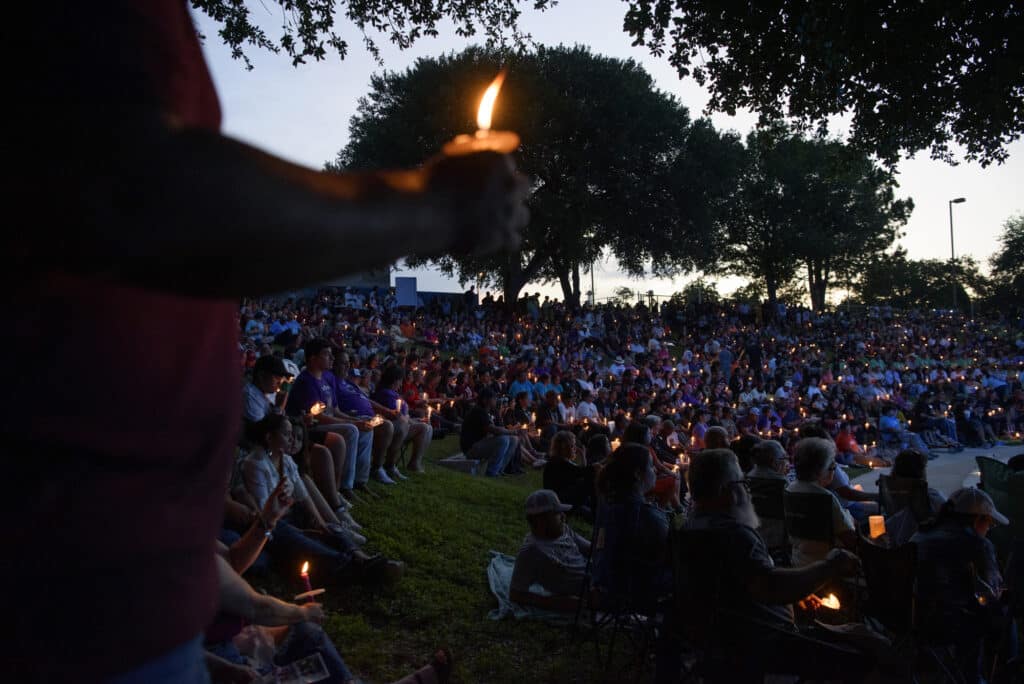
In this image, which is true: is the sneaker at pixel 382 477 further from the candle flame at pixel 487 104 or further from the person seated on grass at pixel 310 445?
the candle flame at pixel 487 104

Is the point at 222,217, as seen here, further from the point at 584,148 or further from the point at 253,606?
the point at 584,148

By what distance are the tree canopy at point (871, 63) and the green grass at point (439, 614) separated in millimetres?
5556

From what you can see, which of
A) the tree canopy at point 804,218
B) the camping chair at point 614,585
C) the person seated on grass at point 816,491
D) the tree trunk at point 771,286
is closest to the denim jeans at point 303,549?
the camping chair at point 614,585

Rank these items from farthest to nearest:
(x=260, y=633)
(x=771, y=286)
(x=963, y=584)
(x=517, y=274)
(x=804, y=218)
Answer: (x=771, y=286)
(x=804, y=218)
(x=517, y=274)
(x=963, y=584)
(x=260, y=633)

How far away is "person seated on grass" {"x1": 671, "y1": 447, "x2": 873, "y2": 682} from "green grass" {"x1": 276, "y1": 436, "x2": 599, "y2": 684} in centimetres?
155

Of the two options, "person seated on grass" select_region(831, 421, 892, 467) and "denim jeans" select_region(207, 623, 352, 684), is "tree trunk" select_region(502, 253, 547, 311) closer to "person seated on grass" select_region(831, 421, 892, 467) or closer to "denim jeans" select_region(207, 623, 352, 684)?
"person seated on grass" select_region(831, 421, 892, 467)

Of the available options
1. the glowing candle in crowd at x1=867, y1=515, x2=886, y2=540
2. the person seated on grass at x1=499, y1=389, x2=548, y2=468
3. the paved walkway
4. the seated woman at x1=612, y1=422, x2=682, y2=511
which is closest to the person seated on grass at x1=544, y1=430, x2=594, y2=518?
the seated woman at x1=612, y1=422, x2=682, y2=511

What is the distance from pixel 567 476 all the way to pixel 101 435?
28.6 ft

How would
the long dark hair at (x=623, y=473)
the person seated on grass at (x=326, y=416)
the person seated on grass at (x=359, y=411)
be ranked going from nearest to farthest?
1. the long dark hair at (x=623, y=473)
2. the person seated on grass at (x=326, y=416)
3. the person seated on grass at (x=359, y=411)

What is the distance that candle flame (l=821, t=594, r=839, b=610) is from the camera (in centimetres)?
544

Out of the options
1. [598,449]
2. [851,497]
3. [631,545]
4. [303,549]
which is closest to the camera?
[631,545]

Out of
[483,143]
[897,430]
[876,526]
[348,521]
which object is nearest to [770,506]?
[876,526]

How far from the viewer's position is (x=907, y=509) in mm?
6387

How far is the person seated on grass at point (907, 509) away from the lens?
→ 20.6 ft
